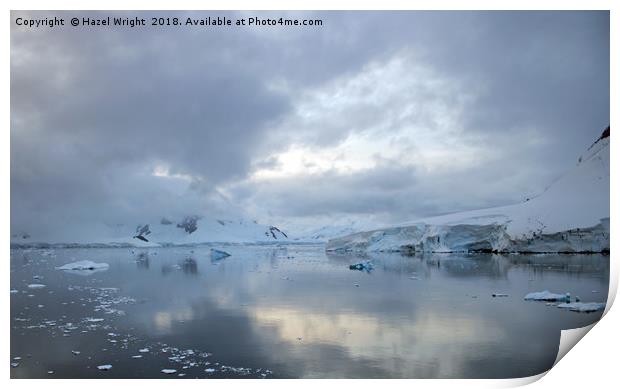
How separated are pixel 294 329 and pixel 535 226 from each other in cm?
1467

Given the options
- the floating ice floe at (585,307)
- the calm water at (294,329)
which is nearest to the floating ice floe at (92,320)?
the calm water at (294,329)

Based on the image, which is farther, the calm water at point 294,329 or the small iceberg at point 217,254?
the small iceberg at point 217,254

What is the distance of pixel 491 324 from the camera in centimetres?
645

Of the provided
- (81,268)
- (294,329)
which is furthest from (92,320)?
(81,268)

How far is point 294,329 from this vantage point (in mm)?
6285

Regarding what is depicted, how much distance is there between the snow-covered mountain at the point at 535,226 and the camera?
1234 cm

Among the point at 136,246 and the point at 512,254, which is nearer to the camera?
the point at 512,254

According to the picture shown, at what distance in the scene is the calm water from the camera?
16.1ft

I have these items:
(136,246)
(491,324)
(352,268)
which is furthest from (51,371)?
(136,246)

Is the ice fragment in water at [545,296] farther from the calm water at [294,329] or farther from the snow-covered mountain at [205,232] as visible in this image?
the snow-covered mountain at [205,232]

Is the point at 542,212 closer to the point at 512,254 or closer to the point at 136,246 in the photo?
the point at 512,254

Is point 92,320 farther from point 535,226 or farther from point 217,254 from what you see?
point 217,254

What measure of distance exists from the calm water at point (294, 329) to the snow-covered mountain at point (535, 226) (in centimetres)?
323
